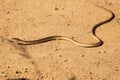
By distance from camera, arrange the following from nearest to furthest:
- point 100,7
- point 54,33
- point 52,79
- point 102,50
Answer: point 52,79, point 102,50, point 54,33, point 100,7

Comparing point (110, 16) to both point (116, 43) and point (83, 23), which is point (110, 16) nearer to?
point (83, 23)

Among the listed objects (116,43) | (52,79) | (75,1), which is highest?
(75,1)

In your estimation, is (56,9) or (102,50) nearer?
(102,50)

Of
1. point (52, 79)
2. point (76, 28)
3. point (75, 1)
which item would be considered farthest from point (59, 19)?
point (52, 79)

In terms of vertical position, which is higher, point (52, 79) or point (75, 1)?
point (75, 1)

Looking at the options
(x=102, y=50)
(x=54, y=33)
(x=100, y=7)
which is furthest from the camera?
(x=100, y=7)

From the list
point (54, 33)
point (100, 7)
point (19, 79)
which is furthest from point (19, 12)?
point (19, 79)
